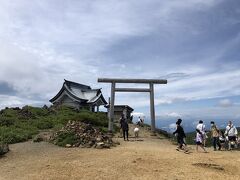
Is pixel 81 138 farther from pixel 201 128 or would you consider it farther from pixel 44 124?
pixel 44 124

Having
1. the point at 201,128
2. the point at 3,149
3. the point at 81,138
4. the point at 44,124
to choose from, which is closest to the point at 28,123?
the point at 44,124

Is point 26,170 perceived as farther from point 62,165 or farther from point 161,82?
point 161,82

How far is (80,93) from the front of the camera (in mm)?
57500

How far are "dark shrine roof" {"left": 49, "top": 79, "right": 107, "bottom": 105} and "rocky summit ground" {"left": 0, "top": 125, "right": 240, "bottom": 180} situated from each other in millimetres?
35646

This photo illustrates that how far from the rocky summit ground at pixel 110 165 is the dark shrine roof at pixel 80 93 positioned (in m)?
35.6

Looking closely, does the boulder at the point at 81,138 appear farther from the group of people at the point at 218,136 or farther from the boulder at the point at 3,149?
the group of people at the point at 218,136

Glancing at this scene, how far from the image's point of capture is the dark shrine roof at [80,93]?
55.0 m

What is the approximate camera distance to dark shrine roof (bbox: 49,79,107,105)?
55.0m

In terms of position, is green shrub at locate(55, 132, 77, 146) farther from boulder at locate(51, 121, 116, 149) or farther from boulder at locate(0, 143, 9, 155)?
boulder at locate(0, 143, 9, 155)

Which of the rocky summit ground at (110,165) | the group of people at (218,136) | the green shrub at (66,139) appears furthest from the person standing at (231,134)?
the green shrub at (66,139)

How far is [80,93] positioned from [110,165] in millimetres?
43166

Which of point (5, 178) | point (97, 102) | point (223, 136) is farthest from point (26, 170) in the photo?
point (97, 102)

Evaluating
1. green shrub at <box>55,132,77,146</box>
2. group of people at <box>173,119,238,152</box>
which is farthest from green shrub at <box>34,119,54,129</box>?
group of people at <box>173,119,238,152</box>

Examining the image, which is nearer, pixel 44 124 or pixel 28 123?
pixel 44 124
